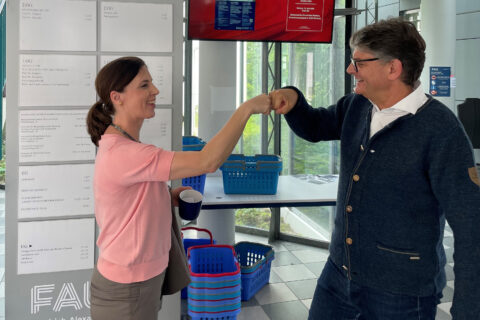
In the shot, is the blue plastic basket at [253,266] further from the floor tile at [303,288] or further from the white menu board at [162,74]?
the white menu board at [162,74]

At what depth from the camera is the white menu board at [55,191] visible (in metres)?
2.35

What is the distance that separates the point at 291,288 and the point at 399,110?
2.74 m

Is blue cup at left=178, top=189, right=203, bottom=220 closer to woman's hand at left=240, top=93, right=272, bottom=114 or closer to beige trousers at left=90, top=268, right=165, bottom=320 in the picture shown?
beige trousers at left=90, top=268, right=165, bottom=320

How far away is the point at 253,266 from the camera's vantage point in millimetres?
3619

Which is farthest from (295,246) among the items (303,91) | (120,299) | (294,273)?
(120,299)

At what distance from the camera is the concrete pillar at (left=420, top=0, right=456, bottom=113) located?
546cm

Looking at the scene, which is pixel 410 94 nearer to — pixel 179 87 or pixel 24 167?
pixel 179 87

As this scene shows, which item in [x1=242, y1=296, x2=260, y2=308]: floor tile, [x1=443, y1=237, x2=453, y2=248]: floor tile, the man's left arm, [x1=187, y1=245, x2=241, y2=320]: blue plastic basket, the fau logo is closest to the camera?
the man's left arm

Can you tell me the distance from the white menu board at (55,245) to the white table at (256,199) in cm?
83

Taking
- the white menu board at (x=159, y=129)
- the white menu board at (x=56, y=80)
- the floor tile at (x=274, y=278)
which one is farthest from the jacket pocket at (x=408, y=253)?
the floor tile at (x=274, y=278)

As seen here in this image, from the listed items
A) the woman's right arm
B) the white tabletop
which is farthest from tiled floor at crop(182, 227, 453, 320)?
the woman's right arm

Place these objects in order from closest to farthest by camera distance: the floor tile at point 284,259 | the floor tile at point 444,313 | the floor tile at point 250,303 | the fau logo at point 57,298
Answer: the fau logo at point 57,298, the floor tile at point 444,313, the floor tile at point 250,303, the floor tile at point 284,259

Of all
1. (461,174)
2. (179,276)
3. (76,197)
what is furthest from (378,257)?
(76,197)

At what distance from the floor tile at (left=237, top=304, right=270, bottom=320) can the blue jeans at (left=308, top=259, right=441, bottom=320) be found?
1.66 metres
